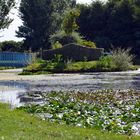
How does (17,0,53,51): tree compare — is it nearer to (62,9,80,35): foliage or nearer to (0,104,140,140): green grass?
(62,9,80,35): foliage

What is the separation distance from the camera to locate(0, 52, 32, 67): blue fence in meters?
48.3

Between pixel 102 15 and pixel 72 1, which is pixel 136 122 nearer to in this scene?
pixel 102 15

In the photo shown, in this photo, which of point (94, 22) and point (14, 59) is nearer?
point (14, 59)

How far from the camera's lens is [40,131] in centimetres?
1024

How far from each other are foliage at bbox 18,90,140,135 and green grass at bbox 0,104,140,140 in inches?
26.6

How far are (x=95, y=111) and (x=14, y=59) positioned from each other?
119ft

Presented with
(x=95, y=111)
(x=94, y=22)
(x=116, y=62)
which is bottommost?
(x=95, y=111)

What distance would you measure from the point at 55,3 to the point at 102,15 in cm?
1677

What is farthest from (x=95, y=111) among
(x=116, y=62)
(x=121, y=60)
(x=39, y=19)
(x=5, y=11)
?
(x=39, y=19)

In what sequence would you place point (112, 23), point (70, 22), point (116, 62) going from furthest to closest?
point (112, 23), point (70, 22), point (116, 62)

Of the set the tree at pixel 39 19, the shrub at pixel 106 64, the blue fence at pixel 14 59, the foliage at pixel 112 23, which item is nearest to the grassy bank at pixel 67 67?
the shrub at pixel 106 64

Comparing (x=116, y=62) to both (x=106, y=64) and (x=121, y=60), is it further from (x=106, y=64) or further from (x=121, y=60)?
(x=106, y=64)

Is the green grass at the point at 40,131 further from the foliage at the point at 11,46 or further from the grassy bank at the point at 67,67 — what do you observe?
the foliage at the point at 11,46

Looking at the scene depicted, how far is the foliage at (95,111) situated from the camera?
11.9m
